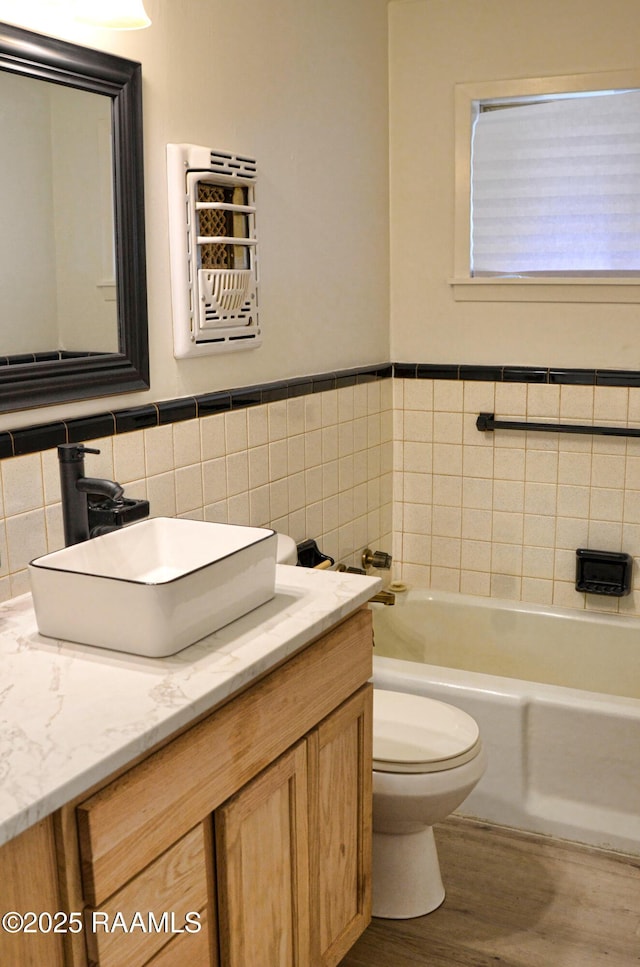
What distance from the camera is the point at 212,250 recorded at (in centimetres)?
236

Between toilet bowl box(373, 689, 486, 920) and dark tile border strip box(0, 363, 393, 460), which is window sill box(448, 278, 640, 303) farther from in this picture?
toilet bowl box(373, 689, 486, 920)

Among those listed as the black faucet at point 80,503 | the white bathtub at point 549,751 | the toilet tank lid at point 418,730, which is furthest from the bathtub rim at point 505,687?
the black faucet at point 80,503

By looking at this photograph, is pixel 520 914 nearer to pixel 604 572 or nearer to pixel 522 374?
pixel 604 572

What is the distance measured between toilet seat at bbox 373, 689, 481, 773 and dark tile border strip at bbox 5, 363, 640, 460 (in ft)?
2.78

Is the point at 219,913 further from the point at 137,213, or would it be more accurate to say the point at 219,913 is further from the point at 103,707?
the point at 137,213

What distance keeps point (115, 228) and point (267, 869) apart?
51.2 inches

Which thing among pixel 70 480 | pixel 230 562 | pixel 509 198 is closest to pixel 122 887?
pixel 230 562

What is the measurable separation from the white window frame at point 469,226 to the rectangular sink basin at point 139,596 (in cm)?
172

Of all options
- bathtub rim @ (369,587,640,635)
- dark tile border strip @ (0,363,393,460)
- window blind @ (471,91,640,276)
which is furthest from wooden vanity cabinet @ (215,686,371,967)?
window blind @ (471,91,640,276)

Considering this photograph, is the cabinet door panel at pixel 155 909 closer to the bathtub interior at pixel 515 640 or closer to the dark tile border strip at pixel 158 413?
the dark tile border strip at pixel 158 413

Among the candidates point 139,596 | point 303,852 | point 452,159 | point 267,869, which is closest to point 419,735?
point 303,852

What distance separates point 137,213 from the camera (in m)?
2.11

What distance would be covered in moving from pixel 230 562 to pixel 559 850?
1.47 metres

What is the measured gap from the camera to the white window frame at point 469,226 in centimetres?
300
